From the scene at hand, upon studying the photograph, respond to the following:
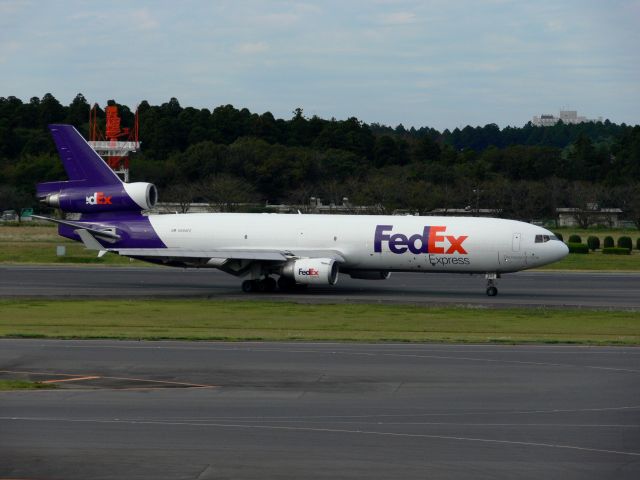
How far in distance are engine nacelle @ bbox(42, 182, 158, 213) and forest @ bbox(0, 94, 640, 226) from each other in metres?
51.0

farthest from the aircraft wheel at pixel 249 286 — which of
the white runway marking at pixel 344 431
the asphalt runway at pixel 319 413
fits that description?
the white runway marking at pixel 344 431

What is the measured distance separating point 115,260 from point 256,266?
23.0 meters

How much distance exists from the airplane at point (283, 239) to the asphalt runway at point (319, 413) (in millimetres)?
18082

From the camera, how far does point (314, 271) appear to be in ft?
156

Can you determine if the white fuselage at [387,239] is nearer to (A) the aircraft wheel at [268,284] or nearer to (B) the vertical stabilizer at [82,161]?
(A) the aircraft wheel at [268,284]

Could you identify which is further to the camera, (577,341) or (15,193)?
(15,193)

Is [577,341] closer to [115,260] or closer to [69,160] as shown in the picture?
[69,160]

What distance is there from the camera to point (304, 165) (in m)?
131

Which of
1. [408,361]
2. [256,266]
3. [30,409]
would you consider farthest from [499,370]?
[256,266]

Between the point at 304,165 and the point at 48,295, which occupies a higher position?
the point at 304,165

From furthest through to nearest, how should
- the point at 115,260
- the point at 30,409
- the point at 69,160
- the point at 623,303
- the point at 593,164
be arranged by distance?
1. the point at 593,164
2. the point at 115,260
3. the point at 69,160
4. the point at 623,303
5. the point at 30,409

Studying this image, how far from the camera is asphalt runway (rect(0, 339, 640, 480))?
16.7 metres

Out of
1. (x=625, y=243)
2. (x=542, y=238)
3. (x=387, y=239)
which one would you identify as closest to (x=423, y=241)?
(x=387, y=239)

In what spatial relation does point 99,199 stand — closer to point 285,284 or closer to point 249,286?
point 249,286
